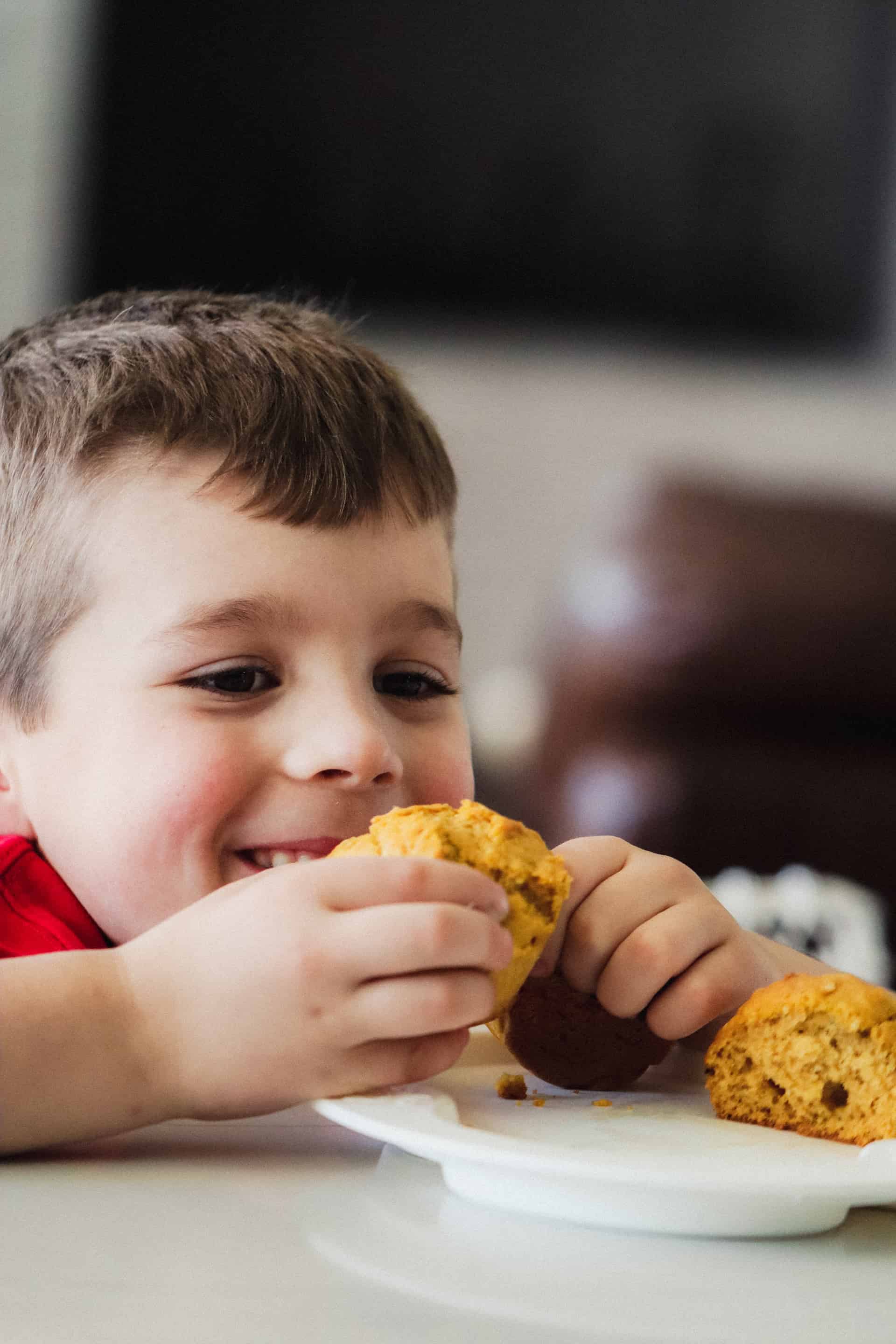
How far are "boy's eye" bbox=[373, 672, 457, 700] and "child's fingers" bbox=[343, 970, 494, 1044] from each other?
0.36 meters

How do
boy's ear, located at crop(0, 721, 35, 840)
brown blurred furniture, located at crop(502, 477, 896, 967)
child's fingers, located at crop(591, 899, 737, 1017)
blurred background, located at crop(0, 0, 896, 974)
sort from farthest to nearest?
blurred background, located at crop(0, 0, 896, 974) → brown blurred furniture, located at crop(502, 477, 896, 967) → boy's ear, located at crop(0, 721, 35, 840) → child's fingers, located at crop(591, 899, 737, 1017)

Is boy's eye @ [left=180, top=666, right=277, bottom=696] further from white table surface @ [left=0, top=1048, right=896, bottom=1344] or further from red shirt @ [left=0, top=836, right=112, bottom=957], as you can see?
white table surface @ [left=0, top=1048, right=896, bottom=1344]

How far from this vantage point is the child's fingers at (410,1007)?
0.59 m

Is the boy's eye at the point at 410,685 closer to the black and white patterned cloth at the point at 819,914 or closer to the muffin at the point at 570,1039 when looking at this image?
the muffin at the point at 570,1039

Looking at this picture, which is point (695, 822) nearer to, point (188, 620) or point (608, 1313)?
point (188, 620)

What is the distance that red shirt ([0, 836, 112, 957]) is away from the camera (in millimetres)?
807

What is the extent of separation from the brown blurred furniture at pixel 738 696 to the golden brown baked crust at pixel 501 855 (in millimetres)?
2068

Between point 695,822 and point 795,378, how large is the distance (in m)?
1.21

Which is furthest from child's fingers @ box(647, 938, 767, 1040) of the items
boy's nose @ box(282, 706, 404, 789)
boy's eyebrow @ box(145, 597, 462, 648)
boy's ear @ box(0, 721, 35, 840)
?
boy's ear @ box(0, 721, 35, 840)

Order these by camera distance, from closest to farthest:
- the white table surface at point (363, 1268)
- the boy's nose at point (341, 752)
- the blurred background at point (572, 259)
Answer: the white table surface at point (363, 1268)
the boy's nose at point (341, 752)
the blurred background at point (572, 259)

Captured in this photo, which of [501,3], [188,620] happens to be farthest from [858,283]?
[188,620]

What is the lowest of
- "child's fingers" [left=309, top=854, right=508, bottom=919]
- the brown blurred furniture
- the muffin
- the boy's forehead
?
the brown blurred furniture

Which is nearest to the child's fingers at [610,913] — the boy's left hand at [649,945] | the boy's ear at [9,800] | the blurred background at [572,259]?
the boy's left hand at [649,945]

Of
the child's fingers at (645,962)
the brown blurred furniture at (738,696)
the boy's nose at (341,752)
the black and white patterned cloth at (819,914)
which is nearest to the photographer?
the child's fingers at (645,962)
